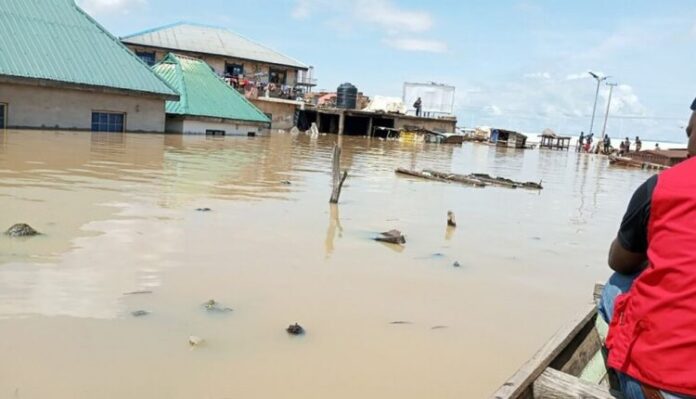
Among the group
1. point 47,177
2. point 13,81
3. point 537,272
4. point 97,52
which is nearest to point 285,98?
point 97,52

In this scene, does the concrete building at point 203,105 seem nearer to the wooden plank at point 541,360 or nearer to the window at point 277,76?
the window at point 277,76

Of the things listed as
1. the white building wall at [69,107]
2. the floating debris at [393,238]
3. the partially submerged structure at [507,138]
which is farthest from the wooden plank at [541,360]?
the partially submerged structure at [507,138]

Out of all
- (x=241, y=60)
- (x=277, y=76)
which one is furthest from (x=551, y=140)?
(x=241, y=60)

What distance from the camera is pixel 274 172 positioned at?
53.9 feet

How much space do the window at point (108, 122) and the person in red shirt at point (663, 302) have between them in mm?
25934

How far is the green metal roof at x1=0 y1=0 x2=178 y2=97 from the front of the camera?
74.6 feet

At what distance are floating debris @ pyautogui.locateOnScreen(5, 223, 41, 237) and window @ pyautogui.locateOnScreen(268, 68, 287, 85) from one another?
41905mm

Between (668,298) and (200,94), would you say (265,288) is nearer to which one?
(668,298)

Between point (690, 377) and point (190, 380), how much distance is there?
9.97 feet

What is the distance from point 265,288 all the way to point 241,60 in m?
42.1

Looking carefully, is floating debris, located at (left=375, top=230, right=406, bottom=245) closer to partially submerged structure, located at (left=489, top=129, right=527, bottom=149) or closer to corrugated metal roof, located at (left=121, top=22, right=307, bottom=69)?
corrugated metal roof, located at (left=121, top=22, right=307, bottom=69)

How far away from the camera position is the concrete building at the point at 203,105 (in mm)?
29469

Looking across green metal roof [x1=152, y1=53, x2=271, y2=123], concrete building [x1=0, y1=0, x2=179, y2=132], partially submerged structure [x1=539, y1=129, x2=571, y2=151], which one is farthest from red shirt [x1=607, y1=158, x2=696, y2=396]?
partially submerged structure [x1=539, y1=129, x2=571, y2=151]

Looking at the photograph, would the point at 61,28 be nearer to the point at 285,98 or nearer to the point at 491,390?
the point at 285,98
